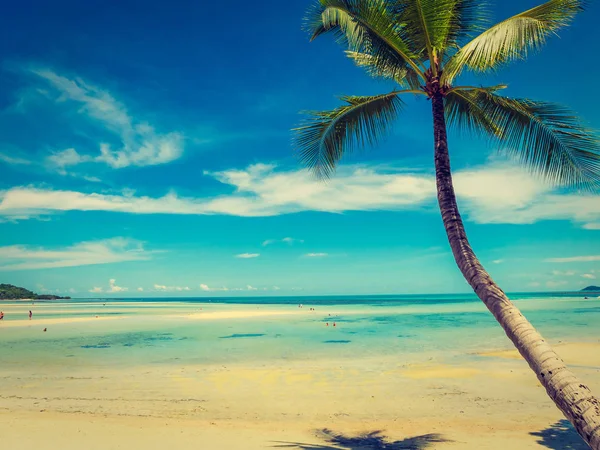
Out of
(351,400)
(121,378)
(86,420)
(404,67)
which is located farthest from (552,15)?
(121,378)

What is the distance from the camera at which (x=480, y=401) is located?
10.7 metres

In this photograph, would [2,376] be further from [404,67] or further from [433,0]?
[433,0]

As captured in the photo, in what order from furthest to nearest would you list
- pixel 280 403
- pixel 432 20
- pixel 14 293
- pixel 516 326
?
pixel 14 293, pixel 280 403, pixel 432 20, pixel 516 326

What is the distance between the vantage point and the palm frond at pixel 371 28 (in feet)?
23.2

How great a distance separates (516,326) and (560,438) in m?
4.55

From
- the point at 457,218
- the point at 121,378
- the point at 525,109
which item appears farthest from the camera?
the point at 121,378

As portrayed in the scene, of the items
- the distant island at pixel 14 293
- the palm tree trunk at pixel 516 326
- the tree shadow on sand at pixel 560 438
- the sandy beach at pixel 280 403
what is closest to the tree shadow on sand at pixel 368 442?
the sandy beach at pixel 280 403

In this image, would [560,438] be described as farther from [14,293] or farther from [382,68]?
[14,293]

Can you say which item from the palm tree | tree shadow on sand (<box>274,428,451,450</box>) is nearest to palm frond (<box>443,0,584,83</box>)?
the palm tree

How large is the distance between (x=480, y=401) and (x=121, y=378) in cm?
1099

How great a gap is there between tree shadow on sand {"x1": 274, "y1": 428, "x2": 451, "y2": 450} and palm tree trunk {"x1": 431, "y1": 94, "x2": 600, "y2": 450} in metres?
3.58

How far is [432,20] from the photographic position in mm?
6820

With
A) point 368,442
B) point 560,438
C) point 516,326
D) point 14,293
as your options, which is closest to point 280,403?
point 368,442

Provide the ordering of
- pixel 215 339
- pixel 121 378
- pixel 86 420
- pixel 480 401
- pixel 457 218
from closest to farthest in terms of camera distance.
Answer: pixel 457 218, pixel 86 420, pixel 480 401, pixel 121 378, pixel 215 339
